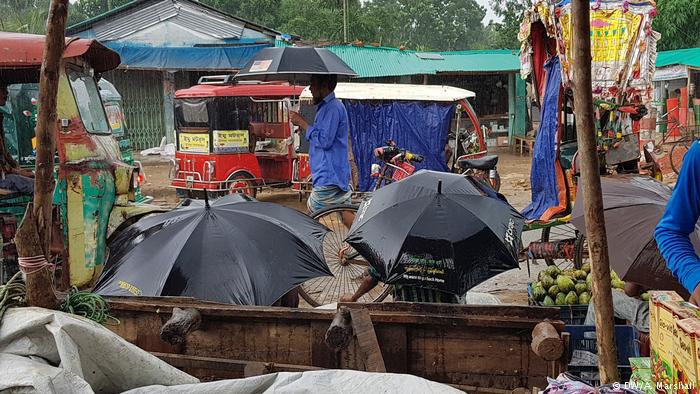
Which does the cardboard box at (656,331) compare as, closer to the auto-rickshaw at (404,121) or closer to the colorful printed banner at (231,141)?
the auto-rickshaw at (404,121)

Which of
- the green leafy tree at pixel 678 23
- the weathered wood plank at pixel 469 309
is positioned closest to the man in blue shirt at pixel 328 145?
the weathered wood plank at pixel 469 309

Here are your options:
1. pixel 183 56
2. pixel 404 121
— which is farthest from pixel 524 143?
pixel 183 56

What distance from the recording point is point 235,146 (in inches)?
483

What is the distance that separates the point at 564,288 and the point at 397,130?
8.45 m

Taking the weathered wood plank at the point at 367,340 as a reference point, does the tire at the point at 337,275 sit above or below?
below

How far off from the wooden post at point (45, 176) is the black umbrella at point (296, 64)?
14.3 feet

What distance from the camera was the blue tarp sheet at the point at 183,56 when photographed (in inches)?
738

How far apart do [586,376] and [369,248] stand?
4.84ft

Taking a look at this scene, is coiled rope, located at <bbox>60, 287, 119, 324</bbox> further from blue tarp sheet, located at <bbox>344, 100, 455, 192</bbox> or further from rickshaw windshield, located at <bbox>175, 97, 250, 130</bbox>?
blue tarp sheet, located at <bbox>344, 100, 455, 192</bbox>

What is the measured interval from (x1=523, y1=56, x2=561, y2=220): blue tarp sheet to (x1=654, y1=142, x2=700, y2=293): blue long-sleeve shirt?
192 inches

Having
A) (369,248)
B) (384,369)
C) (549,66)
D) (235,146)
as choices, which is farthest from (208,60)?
(384,369)

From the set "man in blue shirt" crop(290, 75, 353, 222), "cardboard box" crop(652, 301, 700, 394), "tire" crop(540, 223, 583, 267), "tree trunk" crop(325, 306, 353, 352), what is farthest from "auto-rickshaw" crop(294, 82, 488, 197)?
"cardboard box" crop(652, 301, 700, 394)

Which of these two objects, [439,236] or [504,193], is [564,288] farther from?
[504,193]

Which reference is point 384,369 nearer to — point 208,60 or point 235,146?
point 235,146
